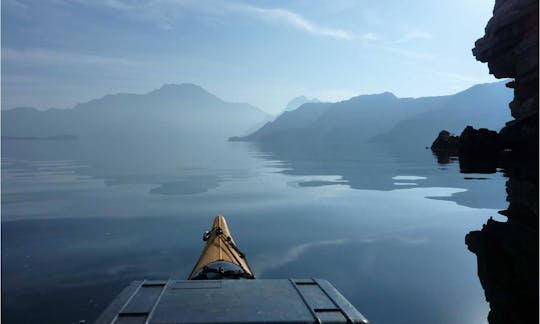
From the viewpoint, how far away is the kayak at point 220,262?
8484 mm

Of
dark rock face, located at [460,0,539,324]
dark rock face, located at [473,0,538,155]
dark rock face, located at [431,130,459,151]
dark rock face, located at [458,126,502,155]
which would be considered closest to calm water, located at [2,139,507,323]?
dark rock face, located at [460,0,539,324]

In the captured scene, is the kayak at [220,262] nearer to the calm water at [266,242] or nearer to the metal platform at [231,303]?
the calm water at [266,242]

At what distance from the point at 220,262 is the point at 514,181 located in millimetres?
29948

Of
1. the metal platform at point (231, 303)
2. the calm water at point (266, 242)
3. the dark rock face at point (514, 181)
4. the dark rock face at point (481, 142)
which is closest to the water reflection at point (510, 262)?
the dark rock face at point (514, 181)

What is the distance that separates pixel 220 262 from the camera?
9.83m

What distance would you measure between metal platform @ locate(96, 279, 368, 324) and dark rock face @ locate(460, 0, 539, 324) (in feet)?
18.8

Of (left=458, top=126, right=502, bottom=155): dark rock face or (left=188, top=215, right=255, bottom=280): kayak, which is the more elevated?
(left=458, top=126, right=502, bottom=155): dark rock face

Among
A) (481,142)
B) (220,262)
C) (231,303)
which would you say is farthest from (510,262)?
(481,142)

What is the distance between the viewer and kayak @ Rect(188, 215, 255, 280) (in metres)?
8.48

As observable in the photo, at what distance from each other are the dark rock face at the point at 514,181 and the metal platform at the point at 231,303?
5.74m

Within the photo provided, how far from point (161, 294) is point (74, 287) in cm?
689

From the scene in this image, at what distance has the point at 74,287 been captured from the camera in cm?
1073

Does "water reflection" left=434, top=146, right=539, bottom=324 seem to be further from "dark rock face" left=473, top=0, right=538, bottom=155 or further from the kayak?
"dark rock face" left=473, top=0, right=538, bottom=155

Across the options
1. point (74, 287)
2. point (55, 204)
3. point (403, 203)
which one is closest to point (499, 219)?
point (403, 203)
